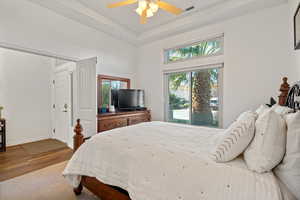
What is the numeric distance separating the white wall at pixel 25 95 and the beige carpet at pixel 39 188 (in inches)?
89.6

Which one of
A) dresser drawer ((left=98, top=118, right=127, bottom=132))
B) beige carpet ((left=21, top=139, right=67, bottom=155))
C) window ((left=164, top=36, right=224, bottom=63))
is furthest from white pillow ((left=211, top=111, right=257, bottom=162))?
beige carpet ((left=21, top=139, right=67, bottom=155))

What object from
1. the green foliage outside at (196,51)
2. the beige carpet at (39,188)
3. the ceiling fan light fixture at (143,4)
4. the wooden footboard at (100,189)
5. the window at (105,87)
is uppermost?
the ceiling fan light fixture at (143,4)

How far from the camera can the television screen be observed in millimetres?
3902

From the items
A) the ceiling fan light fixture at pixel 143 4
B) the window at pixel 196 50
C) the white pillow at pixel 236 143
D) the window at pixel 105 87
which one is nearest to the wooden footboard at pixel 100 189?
the white pillow at pixel 236 143

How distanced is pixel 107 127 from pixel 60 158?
1.16 m

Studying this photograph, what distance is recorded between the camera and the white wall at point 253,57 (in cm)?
262

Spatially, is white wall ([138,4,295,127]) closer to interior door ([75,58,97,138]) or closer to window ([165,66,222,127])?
window ([165,66,222,127])

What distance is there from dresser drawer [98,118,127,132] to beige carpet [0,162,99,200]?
1027 millimetres

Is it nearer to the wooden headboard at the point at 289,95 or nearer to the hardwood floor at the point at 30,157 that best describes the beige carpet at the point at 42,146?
the hardwood floor at the point at 30,157

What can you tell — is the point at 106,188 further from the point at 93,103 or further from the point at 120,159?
the point at 93,103

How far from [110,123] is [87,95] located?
2.50 ft

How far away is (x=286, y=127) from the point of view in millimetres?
978

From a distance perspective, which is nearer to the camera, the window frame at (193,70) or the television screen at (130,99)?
the window frame at (193,70)

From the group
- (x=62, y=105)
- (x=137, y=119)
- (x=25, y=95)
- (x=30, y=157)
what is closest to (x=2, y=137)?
(x=30, y=157)
